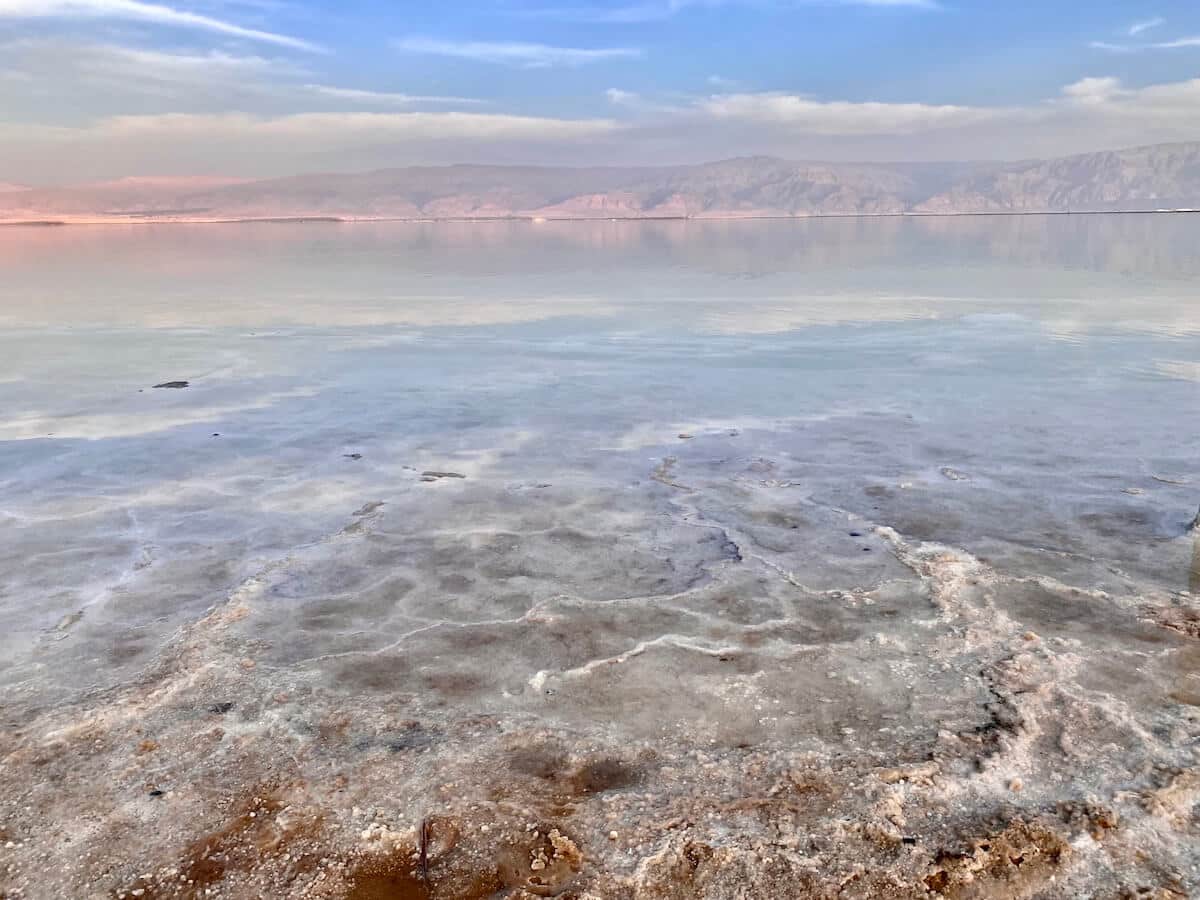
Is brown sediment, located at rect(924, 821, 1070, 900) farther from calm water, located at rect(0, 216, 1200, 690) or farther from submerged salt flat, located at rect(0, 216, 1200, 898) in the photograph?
calm water, located at rect(0, 216, 1200, 690)

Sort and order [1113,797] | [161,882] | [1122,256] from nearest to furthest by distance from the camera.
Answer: [161,882] < [1113,797] < [1122,256]

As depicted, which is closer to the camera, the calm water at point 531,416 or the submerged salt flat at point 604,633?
the submerged salt flat at point 604,633

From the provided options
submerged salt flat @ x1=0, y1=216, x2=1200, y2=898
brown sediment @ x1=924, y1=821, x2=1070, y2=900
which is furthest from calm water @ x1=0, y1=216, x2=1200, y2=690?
brown sediment @ x1=924, y1=821, x2=1070, y2=900

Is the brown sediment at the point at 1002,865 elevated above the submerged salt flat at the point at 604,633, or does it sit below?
above

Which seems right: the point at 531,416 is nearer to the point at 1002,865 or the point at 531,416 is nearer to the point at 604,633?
the point at 604,633

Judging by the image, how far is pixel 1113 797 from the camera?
3570 mm

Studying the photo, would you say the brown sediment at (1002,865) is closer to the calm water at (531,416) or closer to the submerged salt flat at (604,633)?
the submerged salt flat at (604,633)

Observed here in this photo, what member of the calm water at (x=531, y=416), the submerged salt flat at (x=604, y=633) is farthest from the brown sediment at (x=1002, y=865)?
the calm water at (x=531, y=416)

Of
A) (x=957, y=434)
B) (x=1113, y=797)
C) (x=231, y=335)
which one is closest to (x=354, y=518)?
(x=1113, y=797)

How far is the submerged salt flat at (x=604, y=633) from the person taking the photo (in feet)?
11.1

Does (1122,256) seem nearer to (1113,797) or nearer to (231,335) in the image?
(231,335)

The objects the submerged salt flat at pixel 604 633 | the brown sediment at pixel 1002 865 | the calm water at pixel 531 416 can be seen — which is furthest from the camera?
the calm water at pixel 531 416

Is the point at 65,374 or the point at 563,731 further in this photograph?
the point at 65,374

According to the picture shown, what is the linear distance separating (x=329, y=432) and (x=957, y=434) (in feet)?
19.7
